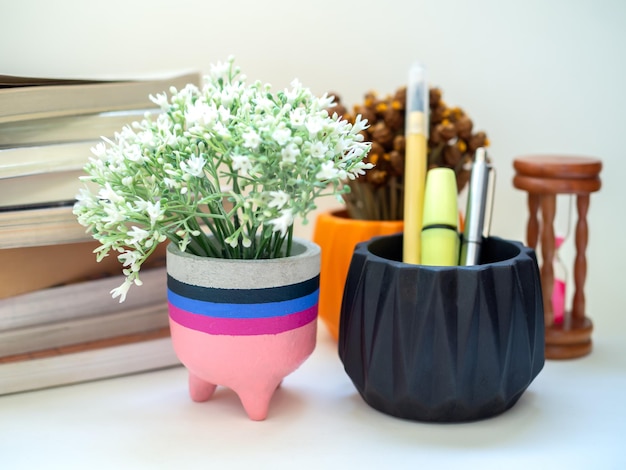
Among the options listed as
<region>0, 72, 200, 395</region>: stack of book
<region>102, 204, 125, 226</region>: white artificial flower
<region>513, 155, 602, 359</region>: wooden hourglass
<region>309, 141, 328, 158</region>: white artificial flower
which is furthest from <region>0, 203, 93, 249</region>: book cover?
<region>513, 155, 602, 359</region>: wooden hourglass

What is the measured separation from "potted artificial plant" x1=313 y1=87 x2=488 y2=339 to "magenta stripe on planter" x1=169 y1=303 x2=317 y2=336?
0.16 meters

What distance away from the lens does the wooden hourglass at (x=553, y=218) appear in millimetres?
671

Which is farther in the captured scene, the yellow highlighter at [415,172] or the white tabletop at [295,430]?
the yellow highlighter at [415,172]

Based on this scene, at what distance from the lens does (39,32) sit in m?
0.77

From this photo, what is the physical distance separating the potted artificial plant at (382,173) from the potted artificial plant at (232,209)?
131 millimetres

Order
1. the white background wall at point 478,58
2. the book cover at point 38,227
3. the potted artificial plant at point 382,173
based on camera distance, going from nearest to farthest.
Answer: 1. the book cover at point 38,227
2. the potted artificial plant at point 382,173
3. the white background wall at point 478,58

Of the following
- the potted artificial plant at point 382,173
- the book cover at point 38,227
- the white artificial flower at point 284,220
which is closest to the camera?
the white artificial flower at point 284,220

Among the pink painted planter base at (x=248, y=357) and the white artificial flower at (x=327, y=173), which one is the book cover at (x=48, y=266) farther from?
the white artificial flower at (x=327, y=173)

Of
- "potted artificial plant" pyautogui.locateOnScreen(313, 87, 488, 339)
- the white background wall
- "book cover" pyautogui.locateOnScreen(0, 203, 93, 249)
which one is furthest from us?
the white background wall

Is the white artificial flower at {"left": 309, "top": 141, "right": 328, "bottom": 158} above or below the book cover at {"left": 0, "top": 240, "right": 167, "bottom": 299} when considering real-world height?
above

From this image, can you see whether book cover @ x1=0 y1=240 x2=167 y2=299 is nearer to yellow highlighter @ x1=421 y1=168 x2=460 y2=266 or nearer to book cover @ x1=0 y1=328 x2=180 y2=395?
book cover @ x1=0 y1=328 x2=180 y2=395

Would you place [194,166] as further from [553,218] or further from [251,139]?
[553,218]

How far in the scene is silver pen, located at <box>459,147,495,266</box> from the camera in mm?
601

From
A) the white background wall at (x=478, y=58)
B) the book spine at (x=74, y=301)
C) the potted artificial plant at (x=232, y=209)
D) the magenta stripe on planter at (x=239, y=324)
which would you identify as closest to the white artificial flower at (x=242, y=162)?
the potted artificial plant at (x=232, y=209)
